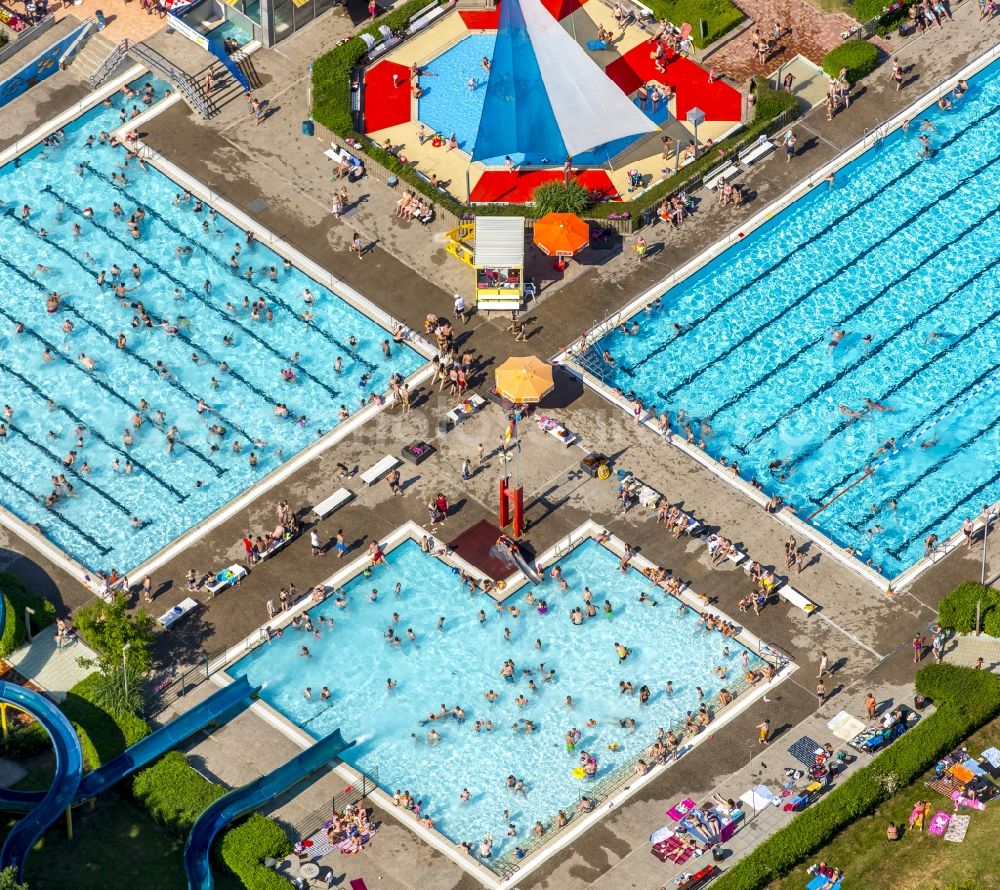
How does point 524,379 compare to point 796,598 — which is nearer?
point 796,598

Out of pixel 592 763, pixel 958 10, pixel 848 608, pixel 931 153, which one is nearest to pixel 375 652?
pixel 592 763

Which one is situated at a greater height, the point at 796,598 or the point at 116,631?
the point at 116,631

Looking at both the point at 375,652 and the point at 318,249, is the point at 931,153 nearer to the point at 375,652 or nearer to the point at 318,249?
the point at 318,249

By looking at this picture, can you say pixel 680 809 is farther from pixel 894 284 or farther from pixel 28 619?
pixel 894 284

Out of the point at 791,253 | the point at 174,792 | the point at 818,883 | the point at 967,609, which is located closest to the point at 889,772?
the point at 818,883

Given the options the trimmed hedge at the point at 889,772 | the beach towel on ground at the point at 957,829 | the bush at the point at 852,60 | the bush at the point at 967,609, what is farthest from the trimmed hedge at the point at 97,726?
the bush at the point at 852,60

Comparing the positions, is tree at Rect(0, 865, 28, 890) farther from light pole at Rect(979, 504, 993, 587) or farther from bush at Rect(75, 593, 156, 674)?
light pole at Rect(979, 504, 993, 587)

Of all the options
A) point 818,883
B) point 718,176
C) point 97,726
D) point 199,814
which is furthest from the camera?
point 718,176

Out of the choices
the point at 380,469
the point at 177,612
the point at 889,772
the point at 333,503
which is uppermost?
the point at 177,612
